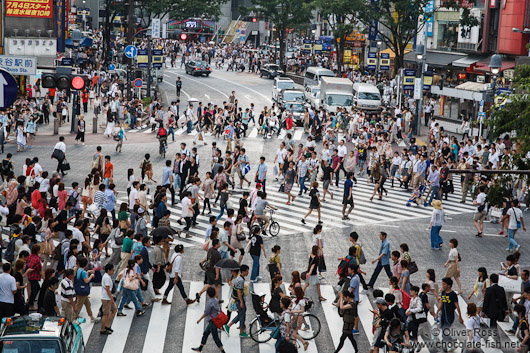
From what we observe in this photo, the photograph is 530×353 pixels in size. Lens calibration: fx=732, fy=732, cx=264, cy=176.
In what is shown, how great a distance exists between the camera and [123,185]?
28.0 m

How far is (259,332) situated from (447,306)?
3.72 meters

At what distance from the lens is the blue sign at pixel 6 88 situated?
34.1 ft

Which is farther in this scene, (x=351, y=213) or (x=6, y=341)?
(x=351, y=213)

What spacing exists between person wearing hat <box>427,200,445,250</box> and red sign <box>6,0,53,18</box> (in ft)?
90.8

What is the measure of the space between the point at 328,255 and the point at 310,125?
2449 cm

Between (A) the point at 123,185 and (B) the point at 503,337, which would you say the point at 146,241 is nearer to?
(B) the point at 503,337

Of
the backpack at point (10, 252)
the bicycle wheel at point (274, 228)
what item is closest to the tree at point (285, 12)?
the bicycle wheel at point (274, 228)

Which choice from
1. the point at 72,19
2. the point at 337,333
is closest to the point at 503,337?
the point at 337,333

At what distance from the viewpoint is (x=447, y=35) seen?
58156 millimetres

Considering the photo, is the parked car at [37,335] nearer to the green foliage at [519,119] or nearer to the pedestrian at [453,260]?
the pedestrian at [453,260]

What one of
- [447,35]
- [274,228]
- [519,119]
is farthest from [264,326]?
[447,35]

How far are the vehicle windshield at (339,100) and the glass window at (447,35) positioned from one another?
13354 mm

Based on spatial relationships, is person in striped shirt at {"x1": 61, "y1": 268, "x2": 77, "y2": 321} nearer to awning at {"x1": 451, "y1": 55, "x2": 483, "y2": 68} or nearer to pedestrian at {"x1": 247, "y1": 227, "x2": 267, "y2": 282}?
pedestrian at {"x1": 247, "y1": 227, "x2": 267, "y2": 282}

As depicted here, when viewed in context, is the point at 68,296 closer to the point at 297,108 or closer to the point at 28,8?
the point at 28,8
